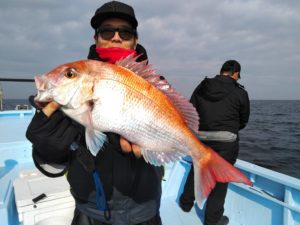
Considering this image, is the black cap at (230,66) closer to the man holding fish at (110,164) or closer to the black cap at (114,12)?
the man holding fish at (110,164)

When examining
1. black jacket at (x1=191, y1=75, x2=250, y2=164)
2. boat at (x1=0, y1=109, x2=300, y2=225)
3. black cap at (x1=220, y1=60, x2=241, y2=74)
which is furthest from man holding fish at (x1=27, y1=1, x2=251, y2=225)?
black cap at (x1=220, y1=60, x2=241, y2=74)

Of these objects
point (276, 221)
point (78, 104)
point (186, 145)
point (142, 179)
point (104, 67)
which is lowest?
point (276, 221)

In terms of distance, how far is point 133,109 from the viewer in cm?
186

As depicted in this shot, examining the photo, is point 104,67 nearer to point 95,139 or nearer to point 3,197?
point 95,139

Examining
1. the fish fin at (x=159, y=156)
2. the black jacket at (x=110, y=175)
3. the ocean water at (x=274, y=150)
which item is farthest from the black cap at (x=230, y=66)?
the ocean water at (x=274, y=150)

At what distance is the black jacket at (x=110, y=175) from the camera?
209 centimetres

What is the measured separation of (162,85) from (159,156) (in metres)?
0.58

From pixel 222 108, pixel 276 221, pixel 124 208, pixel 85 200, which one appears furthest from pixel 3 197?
pixel 276 221

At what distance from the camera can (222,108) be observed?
189 inches

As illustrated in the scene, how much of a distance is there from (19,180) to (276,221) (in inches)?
160

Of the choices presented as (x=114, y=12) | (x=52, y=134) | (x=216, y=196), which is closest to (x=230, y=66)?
(x=216, y=196)

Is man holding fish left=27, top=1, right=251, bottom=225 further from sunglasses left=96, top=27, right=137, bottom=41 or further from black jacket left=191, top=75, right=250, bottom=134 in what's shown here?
black jacket left=191, top=75, right=250, bottom=134

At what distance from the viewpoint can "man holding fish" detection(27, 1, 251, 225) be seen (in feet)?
5.90

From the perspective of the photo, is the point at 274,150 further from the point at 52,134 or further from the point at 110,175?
the point at 52,134
